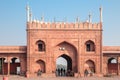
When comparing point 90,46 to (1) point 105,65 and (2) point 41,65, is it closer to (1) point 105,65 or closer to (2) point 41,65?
(1) point 105,65

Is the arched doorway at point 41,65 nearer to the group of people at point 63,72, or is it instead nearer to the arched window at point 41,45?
the arched window at point 41,45

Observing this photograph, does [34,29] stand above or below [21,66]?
above

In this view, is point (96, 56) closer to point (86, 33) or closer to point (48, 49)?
point (86, 33)

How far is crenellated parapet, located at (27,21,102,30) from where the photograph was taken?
36281 millimetres

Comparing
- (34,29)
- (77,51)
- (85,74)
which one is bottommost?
(85,74)

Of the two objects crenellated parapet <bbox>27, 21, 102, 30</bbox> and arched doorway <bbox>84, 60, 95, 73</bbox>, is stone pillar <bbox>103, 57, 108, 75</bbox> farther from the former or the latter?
crenellated parapet <bbox>27, 21, 102, 30</bbox>

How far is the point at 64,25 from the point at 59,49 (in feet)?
8.45

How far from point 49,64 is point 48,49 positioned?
152 centimetres

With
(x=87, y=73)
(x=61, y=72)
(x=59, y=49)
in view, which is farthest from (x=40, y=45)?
(x=87, y=73)

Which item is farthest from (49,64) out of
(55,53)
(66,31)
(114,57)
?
(114,57)

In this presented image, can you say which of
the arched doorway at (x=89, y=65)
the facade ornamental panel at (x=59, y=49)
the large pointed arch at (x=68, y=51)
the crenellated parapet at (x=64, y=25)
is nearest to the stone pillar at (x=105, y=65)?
the facade ornamental panel at (x=59, y=49)

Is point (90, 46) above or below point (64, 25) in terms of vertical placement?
below

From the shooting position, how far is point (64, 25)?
119ft

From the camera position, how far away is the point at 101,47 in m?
36.6
